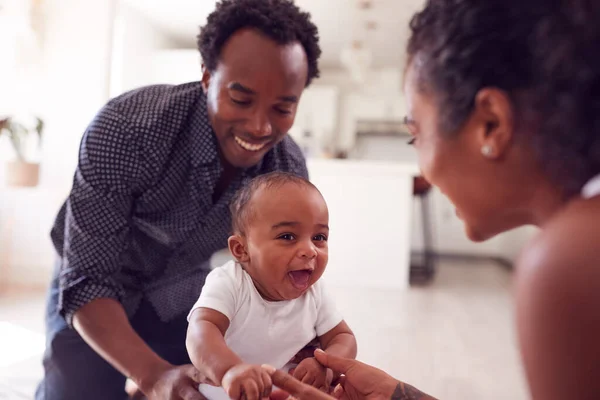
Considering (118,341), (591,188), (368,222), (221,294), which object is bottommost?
(368,222)

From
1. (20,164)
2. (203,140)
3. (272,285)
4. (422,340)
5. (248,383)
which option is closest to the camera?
(248,383)

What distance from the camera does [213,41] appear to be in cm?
104

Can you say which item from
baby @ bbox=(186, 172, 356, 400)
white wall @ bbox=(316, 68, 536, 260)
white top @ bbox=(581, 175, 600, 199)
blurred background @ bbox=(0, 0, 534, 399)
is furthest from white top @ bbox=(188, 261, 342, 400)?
white wall @ bbox=(316, 68, 536, 260)

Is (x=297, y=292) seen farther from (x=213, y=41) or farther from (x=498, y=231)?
(x=213, y=41)

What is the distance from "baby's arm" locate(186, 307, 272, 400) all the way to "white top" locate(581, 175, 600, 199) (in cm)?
41

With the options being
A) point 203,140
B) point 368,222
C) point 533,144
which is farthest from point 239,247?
point 368,222

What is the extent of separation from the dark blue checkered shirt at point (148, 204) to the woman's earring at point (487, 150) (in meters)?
0.68

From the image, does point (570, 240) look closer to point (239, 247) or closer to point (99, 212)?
point (239, 247)

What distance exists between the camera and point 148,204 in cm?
106

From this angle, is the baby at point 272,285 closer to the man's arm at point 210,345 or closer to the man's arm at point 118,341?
the man's arm at point 210,345

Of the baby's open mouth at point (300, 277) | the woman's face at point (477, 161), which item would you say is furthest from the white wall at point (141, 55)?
the woman's face at point (477, 161)

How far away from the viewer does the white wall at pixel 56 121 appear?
2900 mm

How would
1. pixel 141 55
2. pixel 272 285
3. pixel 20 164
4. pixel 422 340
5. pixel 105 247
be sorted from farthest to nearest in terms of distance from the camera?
pixel 141 55
pixel 20 164
pixel 422 340
pixel 105 247
pixel 272 285

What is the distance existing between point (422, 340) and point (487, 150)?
182cm
